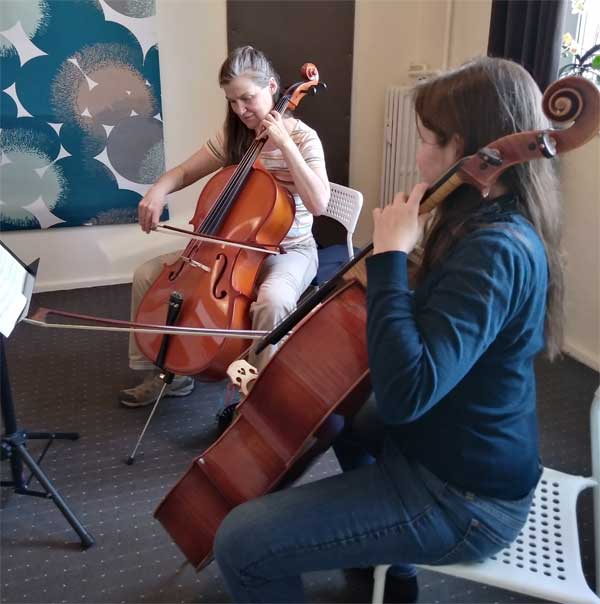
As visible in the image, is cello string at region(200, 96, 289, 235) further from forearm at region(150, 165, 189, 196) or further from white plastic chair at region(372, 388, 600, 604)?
white plastic chair at region(372, 388, 600, 604)

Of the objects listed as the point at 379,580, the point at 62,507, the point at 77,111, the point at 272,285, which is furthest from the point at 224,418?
the point at 77,111

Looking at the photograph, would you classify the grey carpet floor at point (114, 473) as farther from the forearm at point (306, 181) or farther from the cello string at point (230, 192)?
the forearm at point (306, 181)

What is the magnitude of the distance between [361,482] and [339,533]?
0.09m

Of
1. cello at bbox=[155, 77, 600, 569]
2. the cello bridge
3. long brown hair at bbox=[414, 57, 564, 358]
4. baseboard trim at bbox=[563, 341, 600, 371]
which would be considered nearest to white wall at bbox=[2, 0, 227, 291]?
the cello bridge

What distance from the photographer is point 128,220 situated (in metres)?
3.08

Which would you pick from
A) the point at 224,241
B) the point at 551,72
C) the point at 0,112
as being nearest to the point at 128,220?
the point at 0,112

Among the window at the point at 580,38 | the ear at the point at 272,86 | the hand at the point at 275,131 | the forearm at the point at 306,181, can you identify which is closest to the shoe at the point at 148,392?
the forearm at the point at 306,181

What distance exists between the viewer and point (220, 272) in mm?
1676

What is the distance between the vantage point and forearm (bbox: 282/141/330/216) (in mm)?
1746

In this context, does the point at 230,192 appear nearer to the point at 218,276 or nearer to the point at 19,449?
the point at 218,276

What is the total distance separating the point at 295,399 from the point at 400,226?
1.14ft

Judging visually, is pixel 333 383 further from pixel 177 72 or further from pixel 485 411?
pixel 177 72

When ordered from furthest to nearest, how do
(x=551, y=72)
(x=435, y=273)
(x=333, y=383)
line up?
(x=551, y=72) → (x=333, y=383) → (x=435, y=273)

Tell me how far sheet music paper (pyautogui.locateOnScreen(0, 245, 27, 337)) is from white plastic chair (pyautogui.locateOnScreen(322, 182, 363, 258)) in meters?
1.04
